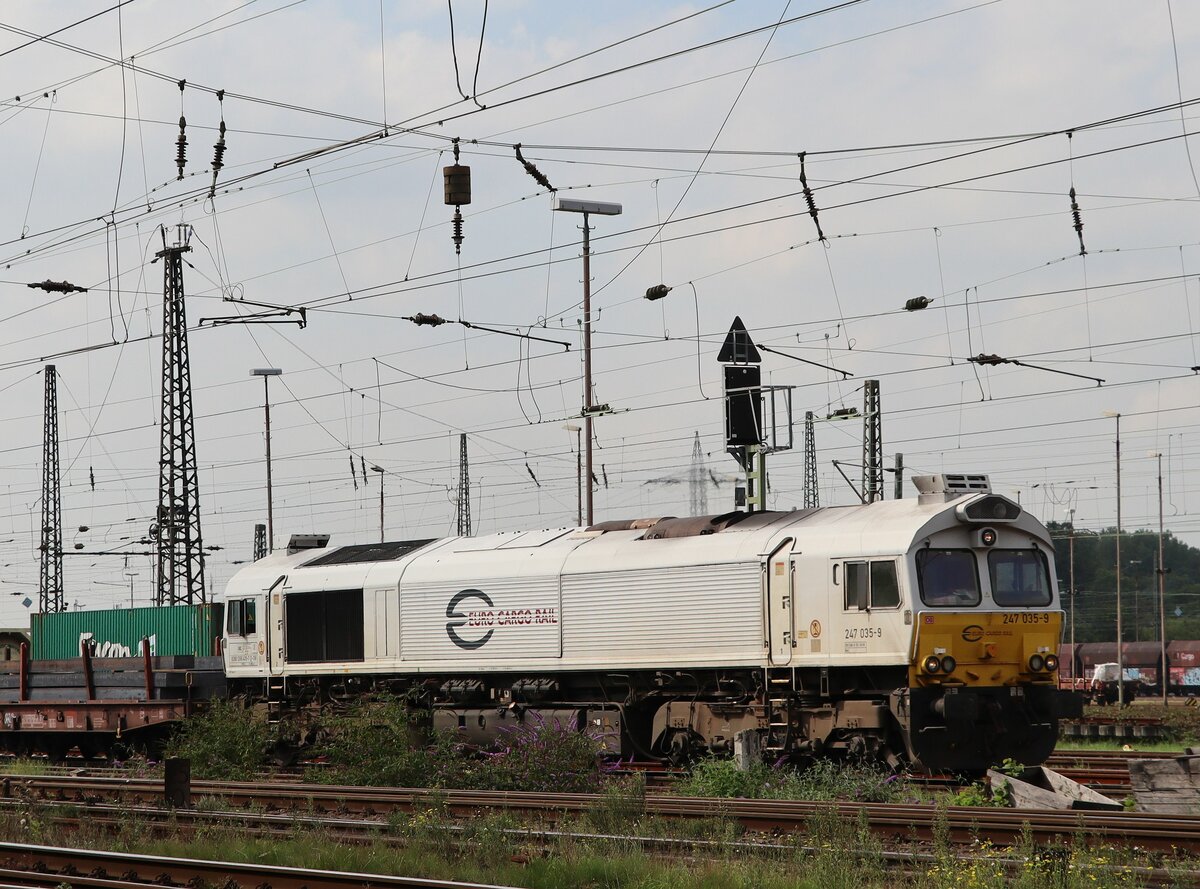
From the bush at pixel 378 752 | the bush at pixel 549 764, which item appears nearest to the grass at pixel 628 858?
the bush at pixel 549 764

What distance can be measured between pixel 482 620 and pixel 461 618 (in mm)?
522

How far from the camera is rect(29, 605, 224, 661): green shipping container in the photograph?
3850 centimetres

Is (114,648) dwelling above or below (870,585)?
below

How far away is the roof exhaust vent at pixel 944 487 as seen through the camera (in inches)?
821

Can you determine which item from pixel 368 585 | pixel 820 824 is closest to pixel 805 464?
pixel 368 585

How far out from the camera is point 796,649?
2103 cm

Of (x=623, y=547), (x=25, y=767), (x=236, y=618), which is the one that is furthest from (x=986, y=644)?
(x=25, y=767)

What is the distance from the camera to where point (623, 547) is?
23984 mm

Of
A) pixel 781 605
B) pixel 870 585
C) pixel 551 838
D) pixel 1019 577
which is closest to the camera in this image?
pixel 551 838

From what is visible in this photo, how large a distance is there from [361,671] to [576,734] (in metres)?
7.13

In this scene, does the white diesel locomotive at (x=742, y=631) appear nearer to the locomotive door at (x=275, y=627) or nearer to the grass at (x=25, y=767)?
the locomotive door at (x=275, y=627)

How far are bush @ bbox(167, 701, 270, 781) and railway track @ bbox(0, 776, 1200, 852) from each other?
6.44 ft

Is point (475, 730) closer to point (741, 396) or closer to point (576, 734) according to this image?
point (576, 734)

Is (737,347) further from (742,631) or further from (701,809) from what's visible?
(701,809)
